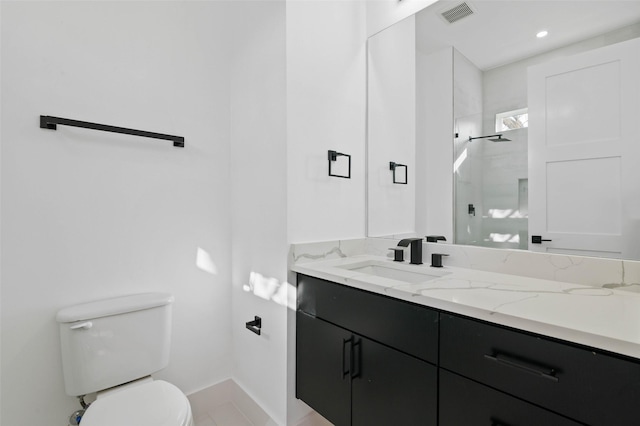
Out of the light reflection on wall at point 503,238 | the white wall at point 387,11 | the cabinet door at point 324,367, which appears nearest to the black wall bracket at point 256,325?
the cabinet door at point 324,367

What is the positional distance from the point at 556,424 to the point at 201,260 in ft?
5.48

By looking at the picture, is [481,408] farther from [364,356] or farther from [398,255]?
[398,255]

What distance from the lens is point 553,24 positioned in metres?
1.17

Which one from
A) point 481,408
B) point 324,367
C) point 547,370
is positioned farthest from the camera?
point 324,367

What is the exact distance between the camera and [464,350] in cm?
88

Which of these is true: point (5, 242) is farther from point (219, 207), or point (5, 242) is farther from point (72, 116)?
point (219, 207)

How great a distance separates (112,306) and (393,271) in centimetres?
131

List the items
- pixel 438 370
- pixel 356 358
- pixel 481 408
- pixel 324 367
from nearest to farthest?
pixel 481 408, pixel 438 370, pixel 356 358, pixel 324 367

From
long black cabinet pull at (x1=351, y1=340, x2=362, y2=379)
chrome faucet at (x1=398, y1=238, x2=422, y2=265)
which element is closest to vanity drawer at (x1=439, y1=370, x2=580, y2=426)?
long black cabinet pull at (x1=351, y1=340, x2=362, y2=379)

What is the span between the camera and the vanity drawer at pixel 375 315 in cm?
97

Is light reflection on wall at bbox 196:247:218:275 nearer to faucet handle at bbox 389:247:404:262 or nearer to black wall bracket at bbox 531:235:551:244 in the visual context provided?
faucet handle at bbox 389:247:404:262

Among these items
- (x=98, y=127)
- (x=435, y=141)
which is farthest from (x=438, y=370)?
(x=98, y=127)

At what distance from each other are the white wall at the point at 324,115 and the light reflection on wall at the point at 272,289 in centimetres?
24

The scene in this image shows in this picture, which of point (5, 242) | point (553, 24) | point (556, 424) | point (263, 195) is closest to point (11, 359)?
point (5, 242)
